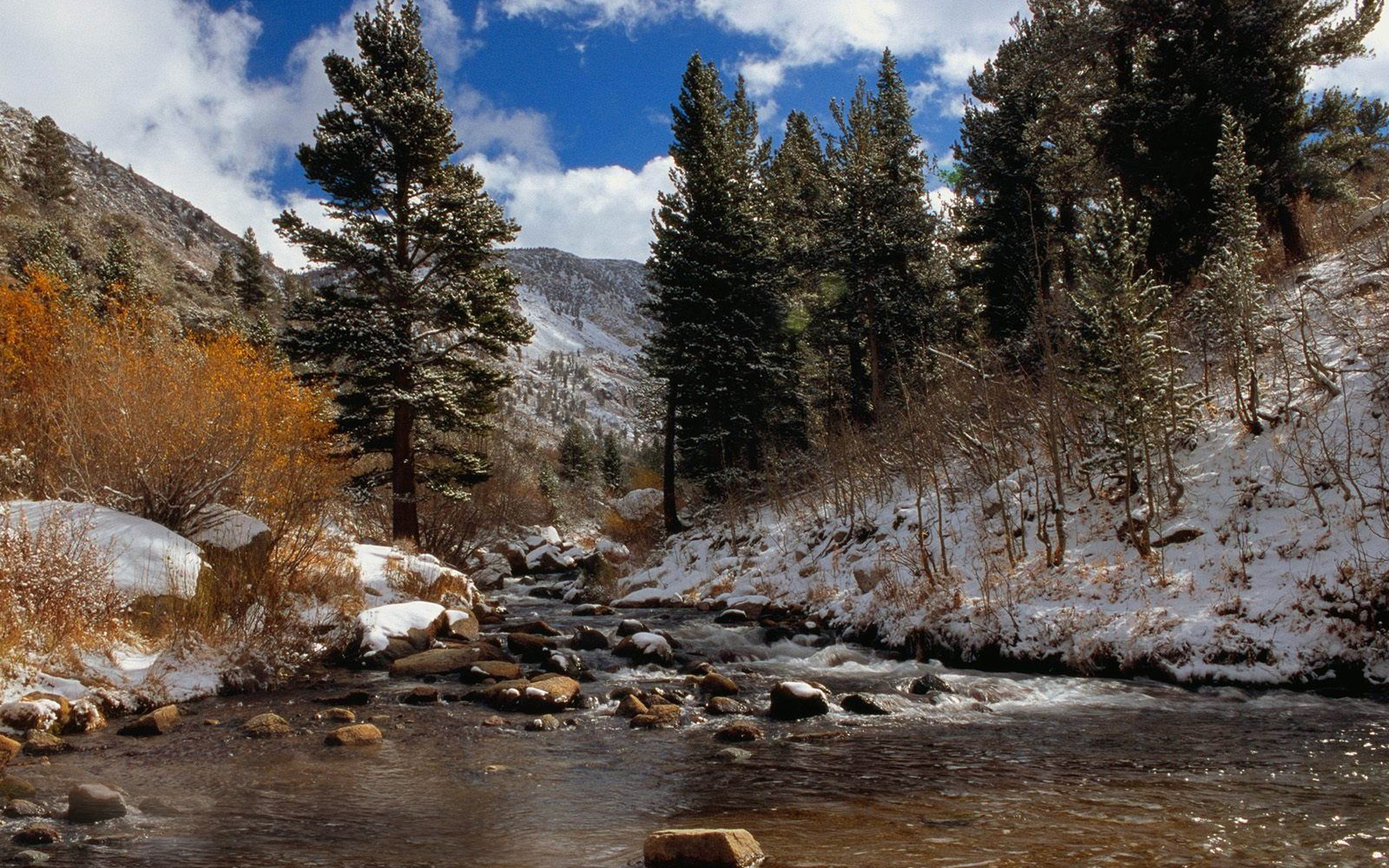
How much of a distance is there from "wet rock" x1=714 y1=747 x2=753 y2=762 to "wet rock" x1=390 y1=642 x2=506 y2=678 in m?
4.78

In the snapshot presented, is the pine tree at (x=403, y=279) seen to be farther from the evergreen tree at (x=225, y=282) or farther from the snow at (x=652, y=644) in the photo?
the evergreen tree at (x=225, y=282)

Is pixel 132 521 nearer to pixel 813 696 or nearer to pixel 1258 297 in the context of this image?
pixel 813 696

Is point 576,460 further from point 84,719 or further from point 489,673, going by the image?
point 84,719

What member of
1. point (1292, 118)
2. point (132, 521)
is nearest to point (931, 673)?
Result: point (132, 521)

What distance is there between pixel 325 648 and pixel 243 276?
252ft

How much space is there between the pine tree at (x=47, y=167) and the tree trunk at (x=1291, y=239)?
3655 inches

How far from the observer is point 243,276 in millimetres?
75812

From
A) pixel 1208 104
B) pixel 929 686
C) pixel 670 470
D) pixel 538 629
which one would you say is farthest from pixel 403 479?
pixel 1208 104

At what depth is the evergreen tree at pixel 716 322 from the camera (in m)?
26.5

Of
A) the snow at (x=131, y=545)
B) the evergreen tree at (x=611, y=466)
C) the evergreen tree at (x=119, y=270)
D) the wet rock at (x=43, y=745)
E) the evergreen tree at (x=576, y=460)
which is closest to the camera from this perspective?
the wet rock at (x=43, y=745)

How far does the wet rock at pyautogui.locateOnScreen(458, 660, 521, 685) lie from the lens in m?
10.4

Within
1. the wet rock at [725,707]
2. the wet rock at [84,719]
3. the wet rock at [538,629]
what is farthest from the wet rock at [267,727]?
the wet rock at [538,629]

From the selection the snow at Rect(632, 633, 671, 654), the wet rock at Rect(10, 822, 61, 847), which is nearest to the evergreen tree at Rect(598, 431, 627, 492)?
the snow at Rect(632, 633, 671, 654)

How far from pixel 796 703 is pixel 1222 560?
6.67m
